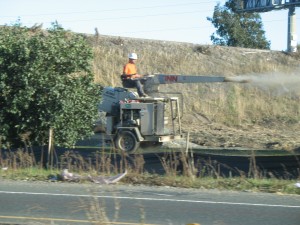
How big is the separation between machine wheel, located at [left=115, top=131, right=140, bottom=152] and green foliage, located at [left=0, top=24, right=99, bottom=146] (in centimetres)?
557

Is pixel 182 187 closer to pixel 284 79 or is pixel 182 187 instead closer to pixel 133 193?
pixel 133 193

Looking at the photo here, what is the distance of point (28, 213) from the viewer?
33.2 feet

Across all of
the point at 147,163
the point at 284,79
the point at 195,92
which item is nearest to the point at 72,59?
the point at 147,163

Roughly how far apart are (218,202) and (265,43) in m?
50.4

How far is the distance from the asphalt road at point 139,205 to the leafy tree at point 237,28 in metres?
46.1

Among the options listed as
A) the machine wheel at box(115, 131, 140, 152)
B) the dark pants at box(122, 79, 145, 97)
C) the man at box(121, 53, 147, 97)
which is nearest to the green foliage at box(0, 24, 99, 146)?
the man at box(121, 53, 147, 97)

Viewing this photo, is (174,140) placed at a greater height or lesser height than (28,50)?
lesser

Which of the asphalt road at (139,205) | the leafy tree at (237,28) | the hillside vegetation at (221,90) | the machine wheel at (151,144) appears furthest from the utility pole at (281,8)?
the asphalt road at (139,205)

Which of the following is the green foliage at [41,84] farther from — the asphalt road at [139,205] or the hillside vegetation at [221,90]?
the hillside vegetation at [221,90]

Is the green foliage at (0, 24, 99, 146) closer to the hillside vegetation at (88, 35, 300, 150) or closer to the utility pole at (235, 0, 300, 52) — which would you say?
the hillside vegetation at (88, 35, 300, 150)

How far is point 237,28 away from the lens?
58.5 meters

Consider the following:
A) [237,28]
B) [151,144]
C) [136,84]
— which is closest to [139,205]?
[136,84]

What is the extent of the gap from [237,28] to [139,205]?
49.3 m

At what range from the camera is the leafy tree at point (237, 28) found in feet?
191
